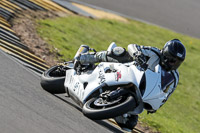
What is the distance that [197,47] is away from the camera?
1752cm

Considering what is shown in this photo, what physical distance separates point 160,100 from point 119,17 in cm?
1080

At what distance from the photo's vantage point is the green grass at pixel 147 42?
33.4 ft

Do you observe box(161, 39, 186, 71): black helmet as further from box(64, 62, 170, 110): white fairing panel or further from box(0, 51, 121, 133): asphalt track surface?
box(0, 51, 121, 133): asphalt track surface

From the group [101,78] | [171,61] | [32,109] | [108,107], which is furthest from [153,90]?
[32,109]

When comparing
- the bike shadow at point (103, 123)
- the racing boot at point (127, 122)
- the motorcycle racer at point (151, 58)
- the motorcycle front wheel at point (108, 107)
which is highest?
the motorcycle racer at point (151, 58)

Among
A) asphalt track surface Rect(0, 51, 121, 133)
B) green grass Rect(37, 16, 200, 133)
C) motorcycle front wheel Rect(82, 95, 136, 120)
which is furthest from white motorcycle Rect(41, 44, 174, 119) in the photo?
green grass Rect(37, 16, 200, 133)

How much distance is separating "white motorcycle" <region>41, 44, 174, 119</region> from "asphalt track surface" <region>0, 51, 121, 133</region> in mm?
290

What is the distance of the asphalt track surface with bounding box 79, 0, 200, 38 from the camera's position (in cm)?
1788

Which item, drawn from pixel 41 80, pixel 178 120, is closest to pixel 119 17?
pixel 178 120

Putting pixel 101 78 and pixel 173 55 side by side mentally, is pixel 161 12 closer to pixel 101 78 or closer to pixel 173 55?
pixel 173 55

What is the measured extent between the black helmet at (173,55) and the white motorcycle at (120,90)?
0.41 ft

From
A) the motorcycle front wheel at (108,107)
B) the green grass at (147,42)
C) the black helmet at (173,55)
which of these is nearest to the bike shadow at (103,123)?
the motorcycle front wheel at (108,107)

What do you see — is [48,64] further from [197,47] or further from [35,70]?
[197,47]

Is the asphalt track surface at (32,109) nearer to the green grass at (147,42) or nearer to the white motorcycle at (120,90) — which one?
the white motorcycle at (120,90)
